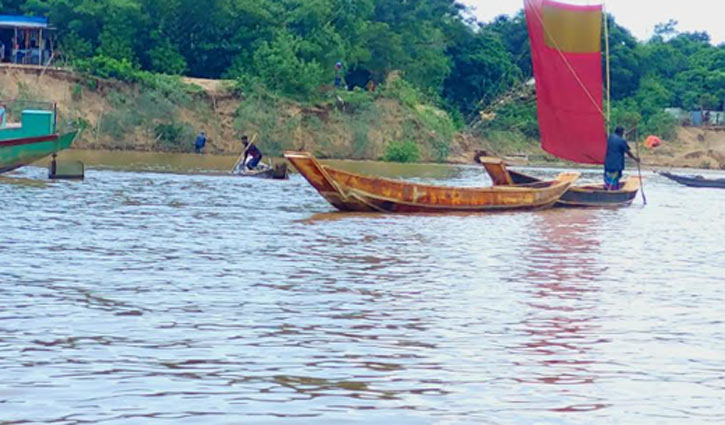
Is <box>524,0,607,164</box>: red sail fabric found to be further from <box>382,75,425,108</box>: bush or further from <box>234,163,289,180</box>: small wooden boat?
<box>382,75,425,108</box>: bush

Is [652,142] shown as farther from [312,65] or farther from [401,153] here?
[312,65]

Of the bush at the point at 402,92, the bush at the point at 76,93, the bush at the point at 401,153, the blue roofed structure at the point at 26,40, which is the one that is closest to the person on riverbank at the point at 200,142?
the bush at the point at 76,93

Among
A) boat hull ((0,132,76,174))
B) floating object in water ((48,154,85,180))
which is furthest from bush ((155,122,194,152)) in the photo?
floating object in water ((48,154,85,180))

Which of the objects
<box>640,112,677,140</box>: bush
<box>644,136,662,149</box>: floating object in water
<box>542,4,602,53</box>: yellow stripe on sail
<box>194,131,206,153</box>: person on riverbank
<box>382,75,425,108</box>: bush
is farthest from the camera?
<box>640,112,677,140</box>: bush

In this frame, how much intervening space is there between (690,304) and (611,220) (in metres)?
11.3

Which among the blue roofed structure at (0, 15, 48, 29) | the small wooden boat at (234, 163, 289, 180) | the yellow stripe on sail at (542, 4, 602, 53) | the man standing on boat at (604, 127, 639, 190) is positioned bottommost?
the small wooden boat at (234, 163, 289, 180)

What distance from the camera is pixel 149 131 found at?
4847 centimetres

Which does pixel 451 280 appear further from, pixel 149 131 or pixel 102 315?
pixel 149 131

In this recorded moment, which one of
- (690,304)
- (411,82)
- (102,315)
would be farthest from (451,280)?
(411,82)

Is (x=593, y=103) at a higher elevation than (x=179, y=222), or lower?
higher

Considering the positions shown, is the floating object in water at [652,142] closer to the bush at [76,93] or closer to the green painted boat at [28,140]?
the bush at [76,93]

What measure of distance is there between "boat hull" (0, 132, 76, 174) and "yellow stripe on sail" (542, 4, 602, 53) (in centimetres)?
1104

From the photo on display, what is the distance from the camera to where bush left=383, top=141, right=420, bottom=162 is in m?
51.5

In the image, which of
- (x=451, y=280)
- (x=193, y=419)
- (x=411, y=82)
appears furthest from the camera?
(x=411, y=82)
